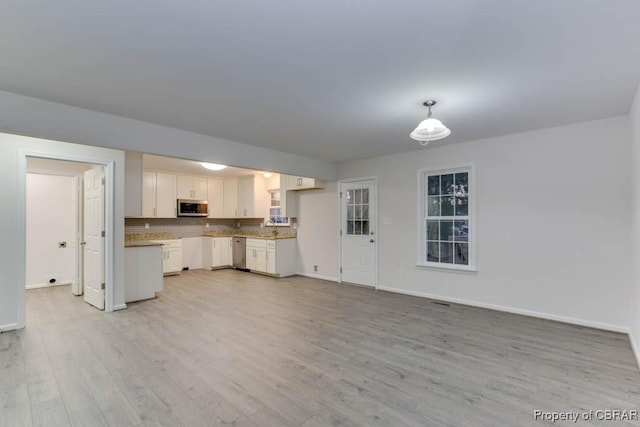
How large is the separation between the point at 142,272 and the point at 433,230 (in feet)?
16.0

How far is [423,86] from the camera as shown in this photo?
107 inches

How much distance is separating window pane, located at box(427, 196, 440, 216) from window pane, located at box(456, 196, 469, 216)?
1.04 feet

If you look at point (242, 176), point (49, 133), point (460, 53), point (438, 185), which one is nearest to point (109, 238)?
point (49, 133)

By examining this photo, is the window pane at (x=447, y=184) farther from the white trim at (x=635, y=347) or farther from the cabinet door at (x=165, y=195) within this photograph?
the cabinet door at (x=165, y=195)

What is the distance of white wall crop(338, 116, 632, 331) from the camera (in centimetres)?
354

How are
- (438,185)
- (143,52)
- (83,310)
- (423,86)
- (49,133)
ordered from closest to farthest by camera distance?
(143,52), (423,86), (49,133), (83,310), (438,185)

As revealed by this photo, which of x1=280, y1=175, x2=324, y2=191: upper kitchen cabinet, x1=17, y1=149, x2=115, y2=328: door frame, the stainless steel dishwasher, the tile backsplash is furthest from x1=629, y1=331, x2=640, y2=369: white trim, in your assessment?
the stainless steel dishwasher

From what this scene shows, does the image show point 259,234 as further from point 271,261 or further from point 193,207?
point 193,207

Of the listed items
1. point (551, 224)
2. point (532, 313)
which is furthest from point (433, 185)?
point (532, 313)

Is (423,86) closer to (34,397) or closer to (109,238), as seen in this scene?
(34,397)

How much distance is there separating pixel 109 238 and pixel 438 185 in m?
5.16

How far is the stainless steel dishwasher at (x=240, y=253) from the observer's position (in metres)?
7.63

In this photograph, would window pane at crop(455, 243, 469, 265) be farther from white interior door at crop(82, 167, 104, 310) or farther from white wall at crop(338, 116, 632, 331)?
white interior door at crop(82, 167, 104, 310)

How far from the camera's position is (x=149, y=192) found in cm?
698
